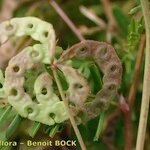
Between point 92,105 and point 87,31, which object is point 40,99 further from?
point 87,31

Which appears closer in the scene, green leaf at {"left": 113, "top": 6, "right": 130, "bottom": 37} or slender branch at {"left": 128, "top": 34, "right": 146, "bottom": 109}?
slender branch at {"left": 128, "top": 34, "right": 146, "bottom": 109}

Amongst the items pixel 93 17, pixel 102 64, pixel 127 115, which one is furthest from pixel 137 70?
pixel 93 17

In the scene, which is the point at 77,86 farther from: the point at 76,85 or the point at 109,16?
the point at 109,16

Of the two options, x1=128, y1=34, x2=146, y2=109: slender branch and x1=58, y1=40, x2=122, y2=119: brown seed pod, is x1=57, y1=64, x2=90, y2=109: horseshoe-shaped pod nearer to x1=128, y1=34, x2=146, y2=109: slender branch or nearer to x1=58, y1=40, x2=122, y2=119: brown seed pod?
x1=58, y1=40, x2=122, y2=119: brown seed pod

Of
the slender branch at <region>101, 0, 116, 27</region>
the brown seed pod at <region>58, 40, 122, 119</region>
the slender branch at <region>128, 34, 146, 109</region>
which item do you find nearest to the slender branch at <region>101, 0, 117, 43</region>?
the slender branch at <region>101, 0, 116, 27</region>

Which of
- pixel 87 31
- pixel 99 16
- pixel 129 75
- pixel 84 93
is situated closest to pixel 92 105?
pixel 84 93

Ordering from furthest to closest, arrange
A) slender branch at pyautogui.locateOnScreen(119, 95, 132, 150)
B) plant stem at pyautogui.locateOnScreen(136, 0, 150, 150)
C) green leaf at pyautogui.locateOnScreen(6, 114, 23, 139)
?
slender branch at pyautogui.locateOnScreen(119, 95, 132, 150)
green leaf at pyautogui.locateOnScreen(6, 114, 23, 139)
plant stem at pyautogui.locateOnScreen(136, 0, 150, 150)

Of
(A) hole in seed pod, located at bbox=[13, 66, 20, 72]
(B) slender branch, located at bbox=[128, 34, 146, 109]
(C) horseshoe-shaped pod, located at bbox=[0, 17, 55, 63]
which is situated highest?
(C) horseshoe-shaped pod, located at bbox=[0, 17, 55, 63]
